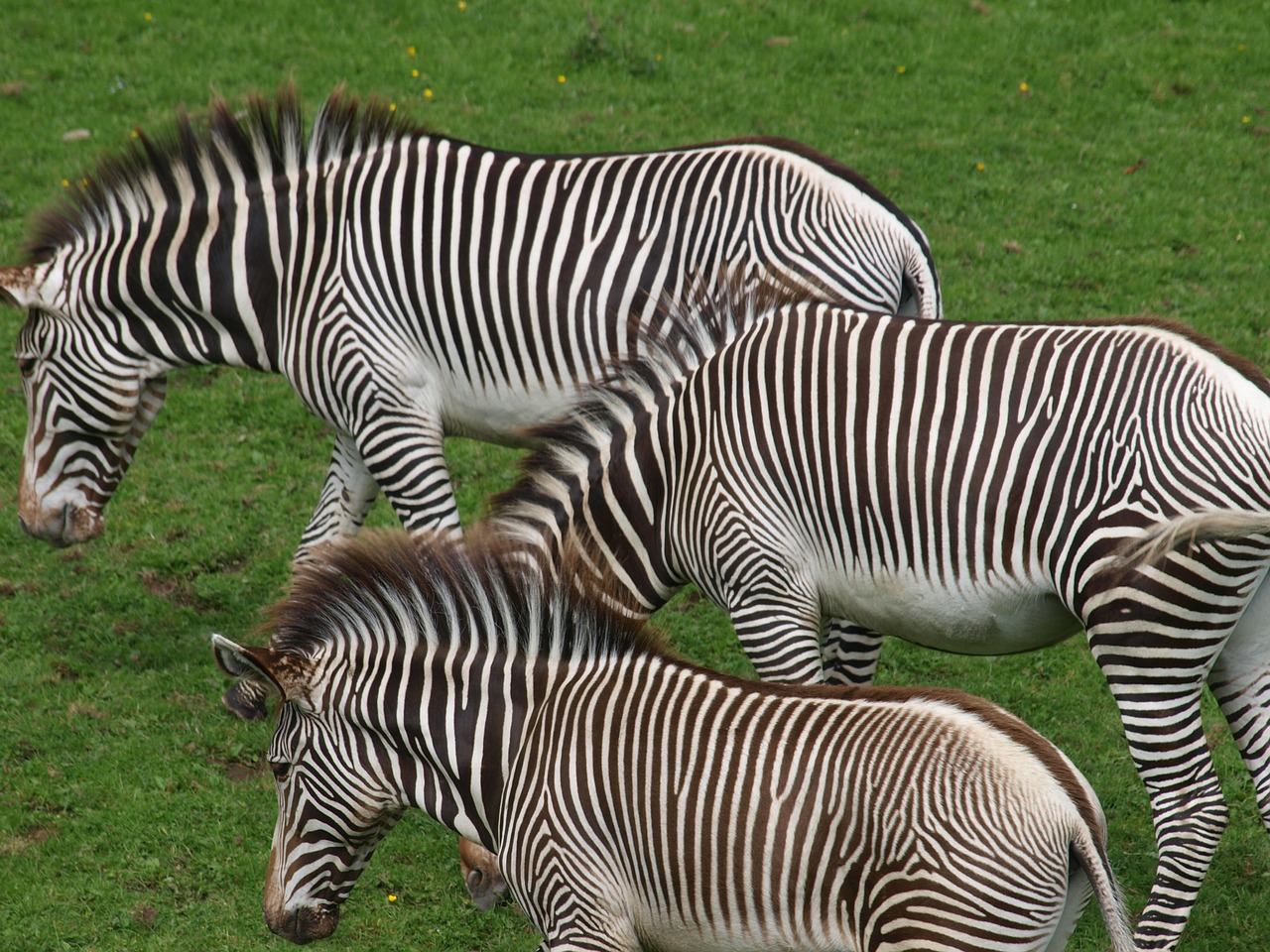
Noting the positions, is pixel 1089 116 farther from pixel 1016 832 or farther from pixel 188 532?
pixel 1016 832

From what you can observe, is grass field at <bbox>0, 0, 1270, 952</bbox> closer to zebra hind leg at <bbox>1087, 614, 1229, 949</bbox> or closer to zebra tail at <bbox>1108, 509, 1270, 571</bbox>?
zebra hind leg at <bbox>1087, 614, 1229, 949</bbox>

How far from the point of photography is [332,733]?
487cm

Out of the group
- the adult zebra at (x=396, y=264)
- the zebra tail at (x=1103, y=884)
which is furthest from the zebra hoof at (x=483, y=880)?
the zebra tail at (x=1103, y=884)

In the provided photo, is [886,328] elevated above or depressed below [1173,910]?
above

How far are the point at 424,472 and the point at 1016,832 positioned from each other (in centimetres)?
398

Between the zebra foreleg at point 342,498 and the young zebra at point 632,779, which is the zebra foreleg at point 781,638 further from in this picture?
the zebra foreleg at point 342,498

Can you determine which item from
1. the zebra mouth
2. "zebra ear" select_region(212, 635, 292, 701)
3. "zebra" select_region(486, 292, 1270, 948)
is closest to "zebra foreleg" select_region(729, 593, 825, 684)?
"zebra" select_region(486, 292, 1270, 948)

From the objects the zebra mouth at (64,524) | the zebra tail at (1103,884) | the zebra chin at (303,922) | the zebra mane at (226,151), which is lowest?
the zebra mouth at (64,524)

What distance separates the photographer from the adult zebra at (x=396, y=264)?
23.8ft

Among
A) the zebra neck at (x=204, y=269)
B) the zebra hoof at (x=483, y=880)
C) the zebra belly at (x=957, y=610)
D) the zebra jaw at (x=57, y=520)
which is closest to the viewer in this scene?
the zebra belly at (x=957, y=610)

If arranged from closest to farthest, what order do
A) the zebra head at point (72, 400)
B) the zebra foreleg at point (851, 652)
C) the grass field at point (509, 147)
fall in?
the grass field at point (509, 147), the zebra foreleg at point (851, 652), the zebra head at point (72, 400)

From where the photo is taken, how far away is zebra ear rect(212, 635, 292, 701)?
4672 millimetres

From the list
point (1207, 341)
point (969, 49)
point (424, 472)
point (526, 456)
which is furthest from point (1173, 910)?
point (969, 49)

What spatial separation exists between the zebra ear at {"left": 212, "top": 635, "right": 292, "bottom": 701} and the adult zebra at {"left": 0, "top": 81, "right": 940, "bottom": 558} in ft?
8.08
